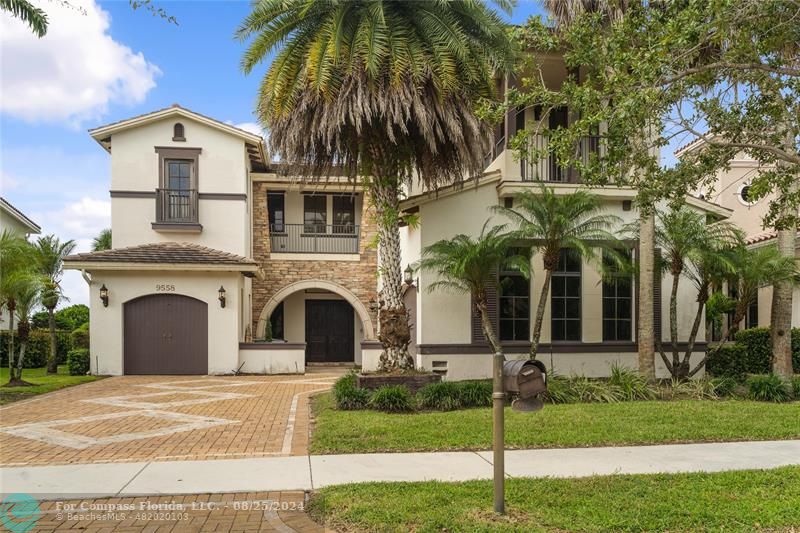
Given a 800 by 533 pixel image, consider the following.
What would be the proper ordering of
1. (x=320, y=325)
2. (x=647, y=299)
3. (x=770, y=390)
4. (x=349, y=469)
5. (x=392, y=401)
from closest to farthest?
1. (x=349, y=469)
2. (x=392, y=401)
3. (x=770, y=390)
4. (x=647, y=299)
5. (x=320, y=325)

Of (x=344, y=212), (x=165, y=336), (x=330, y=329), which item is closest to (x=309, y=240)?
(x=344, y=212)

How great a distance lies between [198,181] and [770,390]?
17.6 m

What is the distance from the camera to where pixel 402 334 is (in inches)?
476

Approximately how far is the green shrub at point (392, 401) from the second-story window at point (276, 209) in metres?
13.7

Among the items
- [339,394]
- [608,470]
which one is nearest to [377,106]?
[339,394]

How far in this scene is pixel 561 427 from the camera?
8898 mm

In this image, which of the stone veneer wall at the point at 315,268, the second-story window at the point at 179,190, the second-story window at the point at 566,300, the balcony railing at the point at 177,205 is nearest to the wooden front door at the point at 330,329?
the stone veneer wall at the point at 315,268

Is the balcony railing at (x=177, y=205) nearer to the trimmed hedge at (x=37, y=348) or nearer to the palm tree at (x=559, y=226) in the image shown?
the trimmed hedge at (x=37, y=348)

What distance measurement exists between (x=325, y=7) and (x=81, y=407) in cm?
922

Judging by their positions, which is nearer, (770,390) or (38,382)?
(770,390)

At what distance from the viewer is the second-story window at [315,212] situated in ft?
75.8

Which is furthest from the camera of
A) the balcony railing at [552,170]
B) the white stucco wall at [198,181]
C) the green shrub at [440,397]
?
the white stucco wall at [198,181]

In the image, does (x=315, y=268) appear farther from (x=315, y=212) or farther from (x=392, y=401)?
(x=392, y=401)

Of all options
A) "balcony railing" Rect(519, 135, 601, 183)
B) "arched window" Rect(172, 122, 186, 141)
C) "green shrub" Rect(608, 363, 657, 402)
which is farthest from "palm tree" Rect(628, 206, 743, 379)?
"arched window" Rect(172, 122, 186, 141)
